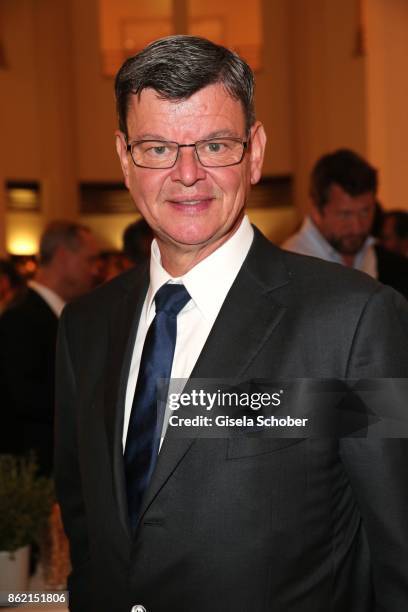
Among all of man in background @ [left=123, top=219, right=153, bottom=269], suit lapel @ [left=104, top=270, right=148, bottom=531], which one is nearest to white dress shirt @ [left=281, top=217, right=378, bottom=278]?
man in background @ [left=123, top=219, right=153, bottom=269]

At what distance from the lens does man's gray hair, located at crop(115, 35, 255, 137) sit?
5.24 feet

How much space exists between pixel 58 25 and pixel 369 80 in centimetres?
576

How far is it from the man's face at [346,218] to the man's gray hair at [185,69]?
1.90 metres

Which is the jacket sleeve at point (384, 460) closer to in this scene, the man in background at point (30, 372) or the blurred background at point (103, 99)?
the man in background at point (30, 372)

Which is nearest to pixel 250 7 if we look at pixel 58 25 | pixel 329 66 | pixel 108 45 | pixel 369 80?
pixel 108 45

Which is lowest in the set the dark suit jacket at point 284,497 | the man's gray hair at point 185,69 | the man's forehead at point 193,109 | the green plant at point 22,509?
the green plant at point 22,509

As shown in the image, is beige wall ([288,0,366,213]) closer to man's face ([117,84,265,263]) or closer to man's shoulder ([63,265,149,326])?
man's shoulder ([63,265,149,326])

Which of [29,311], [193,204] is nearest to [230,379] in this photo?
[193,204]

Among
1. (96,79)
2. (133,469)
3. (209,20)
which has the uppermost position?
(209,20)

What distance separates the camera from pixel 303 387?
1546 millimetres

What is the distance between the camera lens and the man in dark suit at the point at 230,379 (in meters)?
1.51

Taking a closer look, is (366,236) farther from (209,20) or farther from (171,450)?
(209,20)

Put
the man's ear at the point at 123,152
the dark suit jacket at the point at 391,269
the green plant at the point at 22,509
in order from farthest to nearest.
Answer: the dark suit jacket at the point at 391,269 → the green plant at the point at 22,509 → the man's ear at the point at 123,152

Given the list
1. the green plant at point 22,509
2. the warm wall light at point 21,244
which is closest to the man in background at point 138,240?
the green plant at point 22,509
